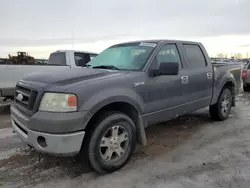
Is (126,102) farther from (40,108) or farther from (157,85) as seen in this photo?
(40,108)

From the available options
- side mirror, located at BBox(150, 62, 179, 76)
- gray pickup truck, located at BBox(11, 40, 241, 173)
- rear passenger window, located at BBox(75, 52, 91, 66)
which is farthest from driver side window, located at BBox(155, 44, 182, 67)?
rear passenger window, located at BBox(75, 52, 91, 66)

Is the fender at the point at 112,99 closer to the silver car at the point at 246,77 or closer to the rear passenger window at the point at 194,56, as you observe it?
the rear passenger window at the point at 194,56

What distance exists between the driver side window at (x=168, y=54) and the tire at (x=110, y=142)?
1267mm

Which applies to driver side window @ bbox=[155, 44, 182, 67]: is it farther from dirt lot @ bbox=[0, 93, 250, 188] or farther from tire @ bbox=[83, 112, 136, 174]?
dirt lot @ bbox=[0, 93, 250, 188]

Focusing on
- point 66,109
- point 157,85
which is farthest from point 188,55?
point 66,109

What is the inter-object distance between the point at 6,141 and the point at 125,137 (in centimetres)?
249

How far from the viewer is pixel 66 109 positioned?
2.79 metres

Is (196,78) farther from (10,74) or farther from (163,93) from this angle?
(10,74)

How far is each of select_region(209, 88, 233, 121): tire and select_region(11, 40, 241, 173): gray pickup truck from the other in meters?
1.02

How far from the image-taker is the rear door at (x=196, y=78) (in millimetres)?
4480

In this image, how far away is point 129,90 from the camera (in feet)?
11.1

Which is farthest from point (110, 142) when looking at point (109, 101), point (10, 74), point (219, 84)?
point (10, 74)

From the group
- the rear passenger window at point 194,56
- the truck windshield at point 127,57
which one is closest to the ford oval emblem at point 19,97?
the truck windshield at point 127,57

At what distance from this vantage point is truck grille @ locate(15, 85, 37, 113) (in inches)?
118
